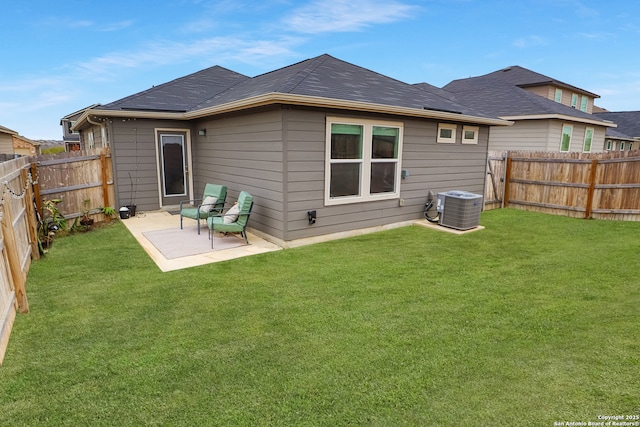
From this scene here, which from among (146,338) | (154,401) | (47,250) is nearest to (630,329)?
(154,401)

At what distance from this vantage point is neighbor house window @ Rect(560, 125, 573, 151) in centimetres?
1372

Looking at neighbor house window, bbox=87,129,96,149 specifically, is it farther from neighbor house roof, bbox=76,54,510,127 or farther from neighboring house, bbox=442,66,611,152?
neighboring house, bbox=442,66,611,152

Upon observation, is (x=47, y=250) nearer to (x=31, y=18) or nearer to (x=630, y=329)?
(x=630, y=329)

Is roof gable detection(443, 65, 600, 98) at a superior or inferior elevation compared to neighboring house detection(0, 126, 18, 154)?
superior

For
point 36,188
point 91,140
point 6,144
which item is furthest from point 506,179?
point 6,144

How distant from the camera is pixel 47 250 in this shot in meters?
5.73

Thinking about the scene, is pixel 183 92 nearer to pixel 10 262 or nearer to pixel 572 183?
pixel 10 262

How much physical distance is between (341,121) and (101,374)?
16.5ft

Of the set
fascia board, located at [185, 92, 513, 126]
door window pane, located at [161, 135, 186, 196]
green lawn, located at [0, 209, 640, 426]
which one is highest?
fascia board, located at [185, 92, 513, 126]

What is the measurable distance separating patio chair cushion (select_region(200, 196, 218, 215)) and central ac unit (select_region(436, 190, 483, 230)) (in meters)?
4.71

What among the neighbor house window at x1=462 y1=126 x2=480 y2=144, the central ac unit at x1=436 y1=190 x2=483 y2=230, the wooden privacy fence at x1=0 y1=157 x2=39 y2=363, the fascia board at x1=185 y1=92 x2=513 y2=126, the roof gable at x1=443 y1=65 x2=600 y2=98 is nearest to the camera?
the wooden privacy fence at x1=0 y1=157 x2=39 y2=363

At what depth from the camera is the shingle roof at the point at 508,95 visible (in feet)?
45.0

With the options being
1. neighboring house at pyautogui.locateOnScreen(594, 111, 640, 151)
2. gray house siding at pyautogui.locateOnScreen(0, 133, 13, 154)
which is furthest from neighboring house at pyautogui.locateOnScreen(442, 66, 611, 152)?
gray house siding at pyautogui.locateOnScreen(0, 133, 13, 154)

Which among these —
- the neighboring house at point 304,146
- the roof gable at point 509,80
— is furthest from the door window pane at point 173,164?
the roof gable at point 509,80
